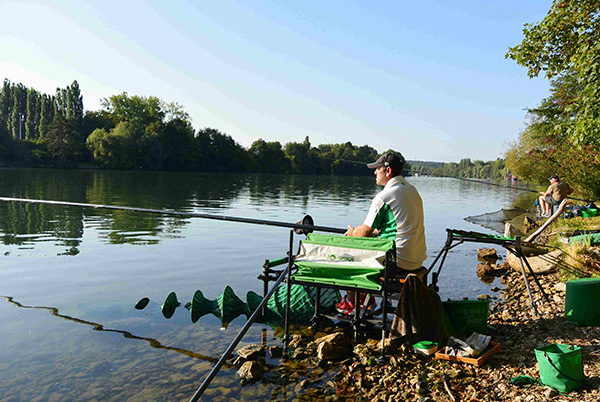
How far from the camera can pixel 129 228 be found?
60.6 ft

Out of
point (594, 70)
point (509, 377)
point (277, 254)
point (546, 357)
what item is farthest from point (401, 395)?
point (277, 254)

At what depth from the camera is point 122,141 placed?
311 ft

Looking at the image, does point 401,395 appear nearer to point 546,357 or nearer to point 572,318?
point 546,357

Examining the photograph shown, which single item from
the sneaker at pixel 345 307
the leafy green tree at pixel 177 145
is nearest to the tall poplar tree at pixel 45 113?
the leafy green tree at pixel 177 145

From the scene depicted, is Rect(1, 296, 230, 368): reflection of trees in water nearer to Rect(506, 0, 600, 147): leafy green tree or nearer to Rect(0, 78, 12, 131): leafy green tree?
Rect(506, 0, 600, 147): leafy green tree

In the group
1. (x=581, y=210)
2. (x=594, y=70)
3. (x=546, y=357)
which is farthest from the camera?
(x=581, y=210)

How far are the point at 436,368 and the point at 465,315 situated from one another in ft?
3.33

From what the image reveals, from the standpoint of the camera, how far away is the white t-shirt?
5484 mm

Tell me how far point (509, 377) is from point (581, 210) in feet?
50.5

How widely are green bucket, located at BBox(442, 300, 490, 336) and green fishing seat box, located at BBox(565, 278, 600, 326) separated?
1.01 metres

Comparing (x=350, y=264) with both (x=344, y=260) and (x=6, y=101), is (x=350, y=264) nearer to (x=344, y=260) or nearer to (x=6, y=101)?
(x=344, y=260)

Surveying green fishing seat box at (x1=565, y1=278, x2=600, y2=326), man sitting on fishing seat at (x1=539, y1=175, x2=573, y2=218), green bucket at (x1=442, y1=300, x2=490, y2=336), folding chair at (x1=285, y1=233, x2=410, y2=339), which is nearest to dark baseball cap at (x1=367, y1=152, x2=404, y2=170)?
folding chair at (x1=285, y1=233, x2=410, y2=339)

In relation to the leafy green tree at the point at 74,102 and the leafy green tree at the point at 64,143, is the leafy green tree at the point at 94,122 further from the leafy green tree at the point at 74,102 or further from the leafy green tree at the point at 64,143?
the leafy green tree at the point at 64,143

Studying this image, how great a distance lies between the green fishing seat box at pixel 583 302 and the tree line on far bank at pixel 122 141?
72441 millimetres
